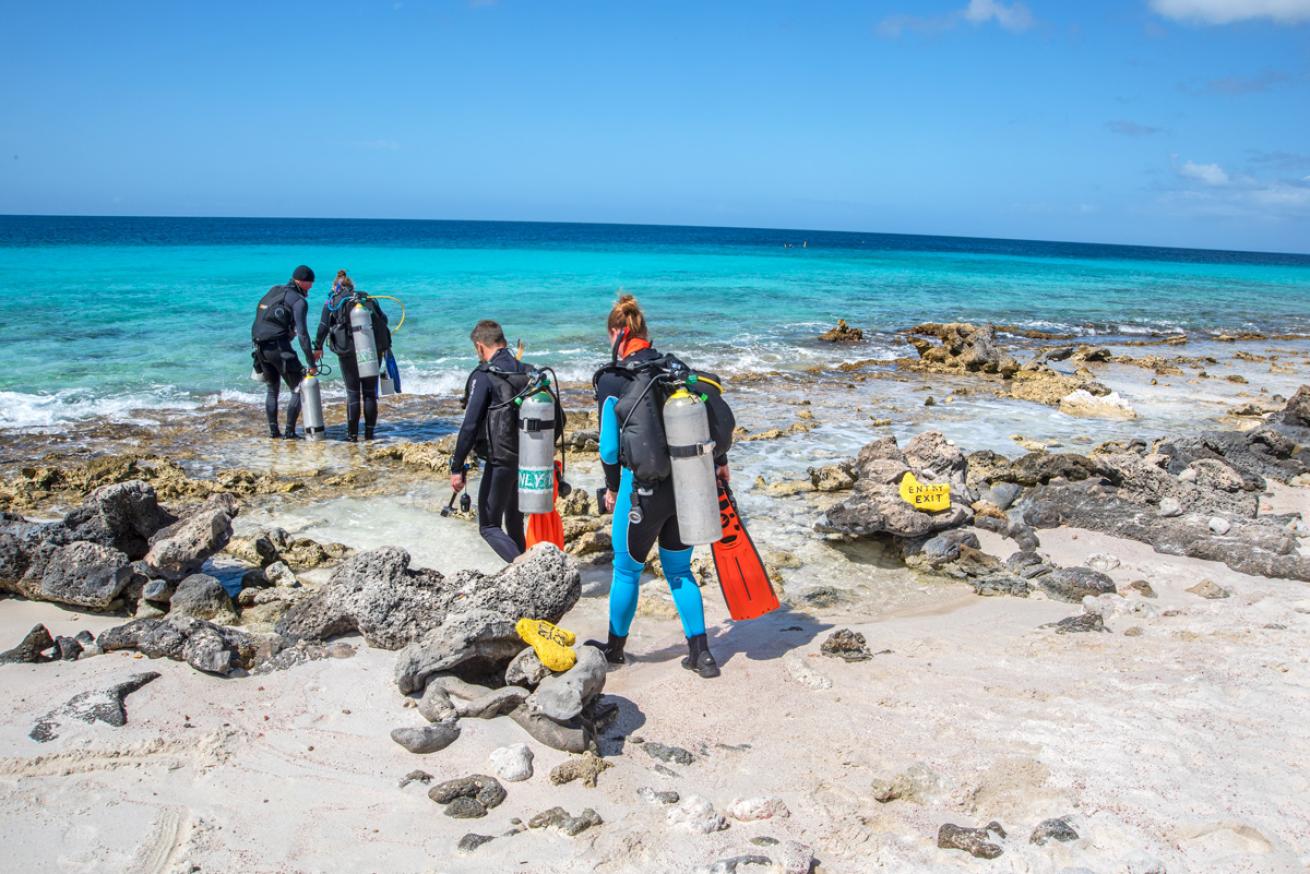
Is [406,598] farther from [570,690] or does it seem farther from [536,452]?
[570,690]

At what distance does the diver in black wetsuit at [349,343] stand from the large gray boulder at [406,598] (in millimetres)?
5364

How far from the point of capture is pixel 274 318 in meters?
9.90

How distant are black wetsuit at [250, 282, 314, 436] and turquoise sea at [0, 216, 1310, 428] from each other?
2.48 meters

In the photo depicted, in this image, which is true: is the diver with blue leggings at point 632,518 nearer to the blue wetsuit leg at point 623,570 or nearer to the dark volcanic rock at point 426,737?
the blue wetsuit leg at point 623,570

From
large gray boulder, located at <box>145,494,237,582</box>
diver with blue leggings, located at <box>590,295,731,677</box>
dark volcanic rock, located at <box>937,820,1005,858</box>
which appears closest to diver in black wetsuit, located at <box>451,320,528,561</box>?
diver with blue leggings, located at <box>590,295,731,677</box>

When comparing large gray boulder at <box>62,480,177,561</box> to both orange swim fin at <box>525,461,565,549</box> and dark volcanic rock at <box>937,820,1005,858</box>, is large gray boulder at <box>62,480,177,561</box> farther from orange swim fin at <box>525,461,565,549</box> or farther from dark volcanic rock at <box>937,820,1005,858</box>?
dark volcanic rock at <box>937,820,1005,858</box>

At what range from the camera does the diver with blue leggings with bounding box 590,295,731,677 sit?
14.8ft

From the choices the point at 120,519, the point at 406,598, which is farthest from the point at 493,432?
the point at 120,519

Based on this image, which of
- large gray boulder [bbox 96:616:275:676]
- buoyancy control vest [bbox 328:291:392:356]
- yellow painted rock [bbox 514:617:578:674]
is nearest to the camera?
yellow painted rock [bbox 514:617:578:674]

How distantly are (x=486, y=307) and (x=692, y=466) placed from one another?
22439mm

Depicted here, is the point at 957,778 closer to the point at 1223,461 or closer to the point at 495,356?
the point at 495,356

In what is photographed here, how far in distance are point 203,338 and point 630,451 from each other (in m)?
16.5

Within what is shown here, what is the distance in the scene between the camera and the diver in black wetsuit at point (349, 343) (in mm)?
9938

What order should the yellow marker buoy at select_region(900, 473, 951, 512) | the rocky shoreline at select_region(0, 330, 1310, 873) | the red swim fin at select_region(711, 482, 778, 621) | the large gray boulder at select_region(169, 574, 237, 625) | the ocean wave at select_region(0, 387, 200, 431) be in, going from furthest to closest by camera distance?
the ocean wave at select_region(0, 387, 200, 431)
the yellow marker buoy at select_region(900, 473, 951, 512)
the large gray boulder at select_region(169, 574, 237, 625)
the red swim fin at select_region(711, 482, 778, 621)
the rocky shoreline at select_region(0, 330, 1310, 873)
